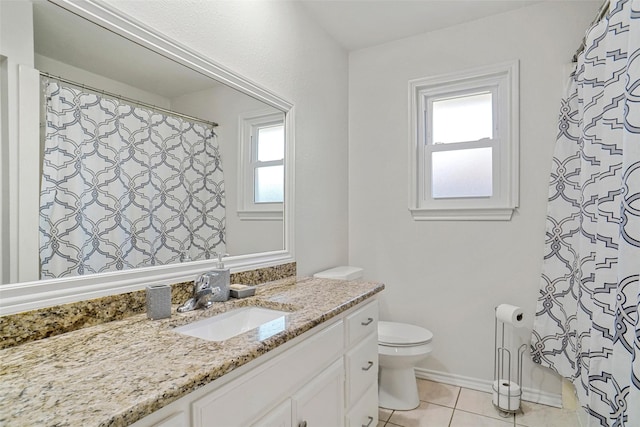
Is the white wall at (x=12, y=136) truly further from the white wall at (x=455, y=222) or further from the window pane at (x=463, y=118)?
the window pane at (x=463, y=118)

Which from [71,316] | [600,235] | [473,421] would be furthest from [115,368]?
[473,421]

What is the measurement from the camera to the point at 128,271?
1.17 m

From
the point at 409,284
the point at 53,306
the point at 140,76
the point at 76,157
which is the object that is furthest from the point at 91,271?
the point at 409,284

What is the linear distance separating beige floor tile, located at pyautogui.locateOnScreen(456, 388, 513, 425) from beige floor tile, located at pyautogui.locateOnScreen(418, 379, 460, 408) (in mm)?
43

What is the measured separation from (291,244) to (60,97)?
4.23 feet

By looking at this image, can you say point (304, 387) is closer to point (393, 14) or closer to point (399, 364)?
point (399, 364)

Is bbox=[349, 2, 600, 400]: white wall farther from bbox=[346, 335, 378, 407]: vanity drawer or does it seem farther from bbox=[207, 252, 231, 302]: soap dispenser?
bbox=[207, 252, 231, 302]: soap dispenser

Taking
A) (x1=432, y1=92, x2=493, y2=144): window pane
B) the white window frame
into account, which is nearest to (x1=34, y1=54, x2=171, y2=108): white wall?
the white window frame

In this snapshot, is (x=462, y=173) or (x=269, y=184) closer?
(x=269, y=184)

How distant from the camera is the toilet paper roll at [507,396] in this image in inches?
79.1

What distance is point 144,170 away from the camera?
127 centimetres

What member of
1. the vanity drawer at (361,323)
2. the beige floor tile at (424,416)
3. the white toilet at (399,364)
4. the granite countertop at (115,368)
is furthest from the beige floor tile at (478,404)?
the granite countertop at (115,368)

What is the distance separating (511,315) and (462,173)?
39.3 inches

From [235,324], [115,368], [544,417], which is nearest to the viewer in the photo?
[115,368]
